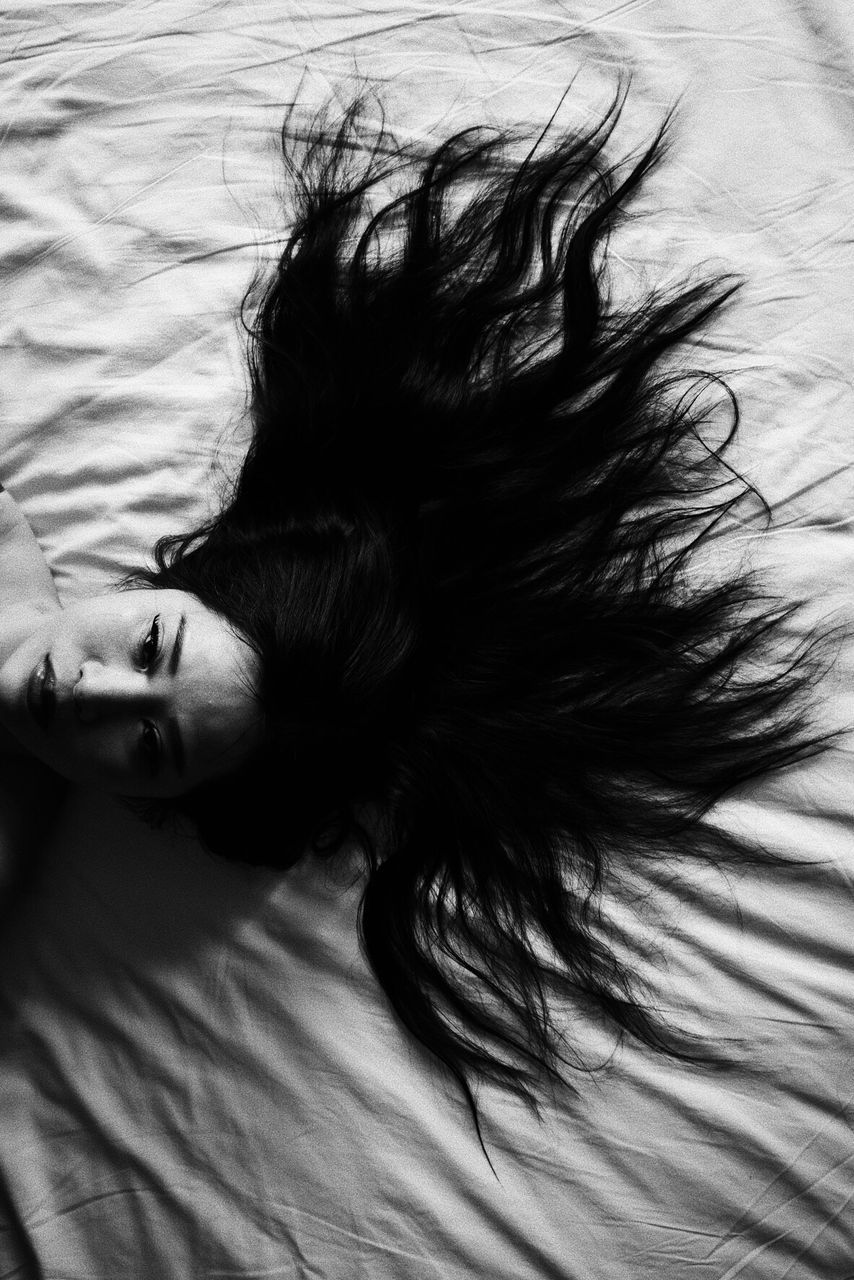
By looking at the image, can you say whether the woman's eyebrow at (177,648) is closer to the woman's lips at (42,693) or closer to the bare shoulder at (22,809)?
the woman's lips at (42,693)

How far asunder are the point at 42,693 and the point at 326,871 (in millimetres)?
307

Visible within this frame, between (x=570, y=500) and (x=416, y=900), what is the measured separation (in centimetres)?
43

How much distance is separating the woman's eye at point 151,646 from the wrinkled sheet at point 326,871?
156 mm

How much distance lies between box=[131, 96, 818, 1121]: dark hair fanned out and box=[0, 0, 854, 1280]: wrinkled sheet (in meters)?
0.04

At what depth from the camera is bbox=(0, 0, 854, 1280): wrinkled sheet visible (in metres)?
→ 0.85

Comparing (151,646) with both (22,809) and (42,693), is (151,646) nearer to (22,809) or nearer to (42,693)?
(42,693)

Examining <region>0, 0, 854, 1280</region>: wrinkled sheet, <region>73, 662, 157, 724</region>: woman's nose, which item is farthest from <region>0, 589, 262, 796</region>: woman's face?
Result: <region>0, 0, 854, 1280</region>: wrinkled sheet

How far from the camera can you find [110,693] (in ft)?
2.79

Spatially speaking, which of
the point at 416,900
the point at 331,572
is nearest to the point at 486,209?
the point at 331,572

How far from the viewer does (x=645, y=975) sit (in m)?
0.89

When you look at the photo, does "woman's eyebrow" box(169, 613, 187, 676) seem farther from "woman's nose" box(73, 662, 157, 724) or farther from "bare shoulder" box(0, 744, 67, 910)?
"bare shoulder" box(0, 744, 67, 910)

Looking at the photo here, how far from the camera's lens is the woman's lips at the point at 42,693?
0.87 m

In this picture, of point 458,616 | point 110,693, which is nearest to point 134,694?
point 110,693

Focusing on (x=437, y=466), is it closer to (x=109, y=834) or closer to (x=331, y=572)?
(x=331, y=572)
